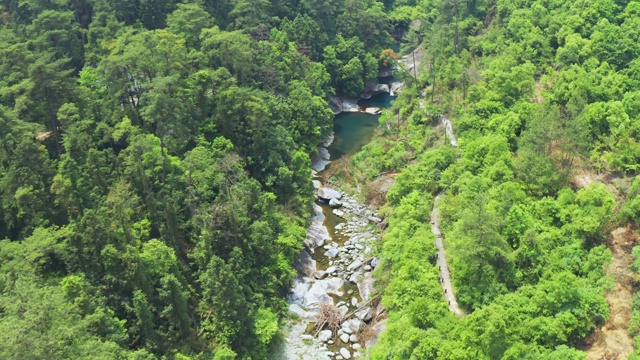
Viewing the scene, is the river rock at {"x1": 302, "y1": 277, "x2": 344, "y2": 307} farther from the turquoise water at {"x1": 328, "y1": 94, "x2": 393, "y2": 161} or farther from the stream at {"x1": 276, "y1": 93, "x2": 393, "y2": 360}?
the turquoise water at {"x1": 328, "y1": 94, "x2": 393, "y2": 161}

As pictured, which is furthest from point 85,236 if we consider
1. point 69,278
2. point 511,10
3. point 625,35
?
point 511,10

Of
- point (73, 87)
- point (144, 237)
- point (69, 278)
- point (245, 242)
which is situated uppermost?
point (73, 87)

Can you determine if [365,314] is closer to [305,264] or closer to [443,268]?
[443,268]

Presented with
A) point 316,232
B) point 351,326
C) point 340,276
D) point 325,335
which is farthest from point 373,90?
point 325,335

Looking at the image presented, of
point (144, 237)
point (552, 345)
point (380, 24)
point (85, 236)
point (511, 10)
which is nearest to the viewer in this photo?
point (552, 345)

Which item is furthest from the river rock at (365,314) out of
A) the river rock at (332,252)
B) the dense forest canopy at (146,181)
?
the river rock at (332,252)

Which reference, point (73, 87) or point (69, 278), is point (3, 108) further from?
point (69, 278)

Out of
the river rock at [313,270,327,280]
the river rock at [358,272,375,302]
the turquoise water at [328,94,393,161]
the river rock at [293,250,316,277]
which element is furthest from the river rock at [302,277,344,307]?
the turquoise water at [328,94,393,161]
